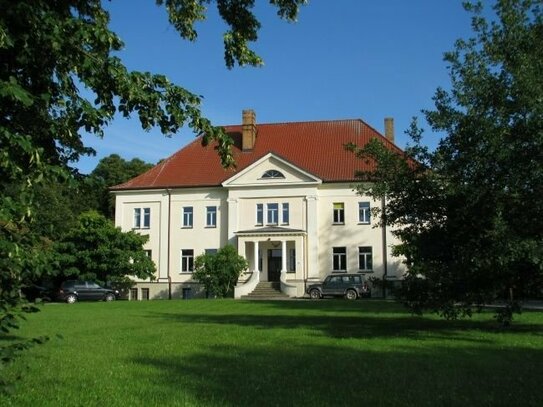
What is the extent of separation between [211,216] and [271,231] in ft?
18.1

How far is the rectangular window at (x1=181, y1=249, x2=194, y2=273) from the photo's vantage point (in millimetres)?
48375

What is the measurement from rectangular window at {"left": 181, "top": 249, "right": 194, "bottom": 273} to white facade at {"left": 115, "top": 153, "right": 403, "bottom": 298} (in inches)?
2.9

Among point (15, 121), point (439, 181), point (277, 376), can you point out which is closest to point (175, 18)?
point (15, 121)

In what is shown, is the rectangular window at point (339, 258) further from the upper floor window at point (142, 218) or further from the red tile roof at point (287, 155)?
the upper floor window at point (142, 218)

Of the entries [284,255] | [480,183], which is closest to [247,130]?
[284,255]

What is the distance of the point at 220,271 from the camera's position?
43.8 m

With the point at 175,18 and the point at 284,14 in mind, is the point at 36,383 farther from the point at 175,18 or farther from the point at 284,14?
the point at 284,14

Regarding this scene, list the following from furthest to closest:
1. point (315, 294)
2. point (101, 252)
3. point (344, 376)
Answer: point (101, 252)
point (315, 294)
point (344, 376)

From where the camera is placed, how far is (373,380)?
929 centimetres

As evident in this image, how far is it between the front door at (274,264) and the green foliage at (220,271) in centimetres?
345

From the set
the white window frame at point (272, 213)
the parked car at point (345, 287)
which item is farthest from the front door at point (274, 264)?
the parked car at point (345, 287)

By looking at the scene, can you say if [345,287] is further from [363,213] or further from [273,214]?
[273,214]

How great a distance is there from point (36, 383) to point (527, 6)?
13507mm

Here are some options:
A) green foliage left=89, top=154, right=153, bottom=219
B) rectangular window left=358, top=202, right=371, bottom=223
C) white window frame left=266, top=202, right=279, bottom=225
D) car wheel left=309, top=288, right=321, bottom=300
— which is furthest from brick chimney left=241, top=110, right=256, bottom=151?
green foliage left=89, top=154, right=153, bottom=219
